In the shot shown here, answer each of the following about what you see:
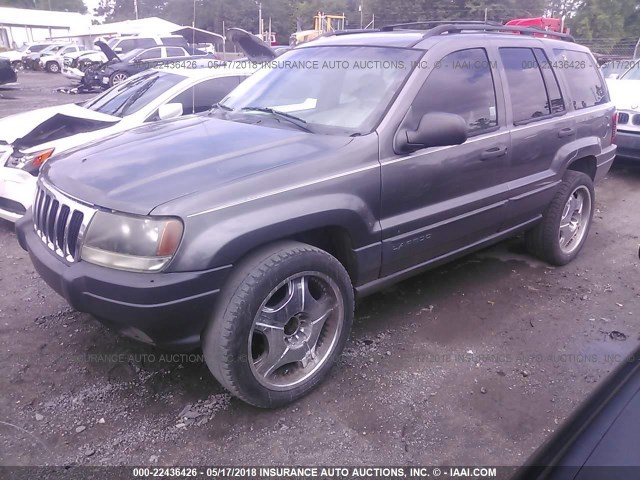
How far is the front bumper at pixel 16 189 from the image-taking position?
15.9 ft

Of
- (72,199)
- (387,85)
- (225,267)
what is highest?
(387,85)

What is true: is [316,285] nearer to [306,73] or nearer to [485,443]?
[485,443]

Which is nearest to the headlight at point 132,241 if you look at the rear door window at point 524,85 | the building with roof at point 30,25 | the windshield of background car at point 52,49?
the rear door window at point 524,85

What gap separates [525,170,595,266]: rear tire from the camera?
439cm

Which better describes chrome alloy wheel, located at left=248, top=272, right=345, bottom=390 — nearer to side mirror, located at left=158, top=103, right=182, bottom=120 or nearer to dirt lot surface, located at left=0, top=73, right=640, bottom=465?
dirt lot surface, located at left=0, top=73, right=640, bottom=465

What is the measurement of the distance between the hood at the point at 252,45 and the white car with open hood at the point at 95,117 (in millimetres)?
329

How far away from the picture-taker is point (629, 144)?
24.3ft

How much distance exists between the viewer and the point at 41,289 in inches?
160

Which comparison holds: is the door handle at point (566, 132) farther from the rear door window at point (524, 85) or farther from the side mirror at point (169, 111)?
the side mirror at point (169, 111)

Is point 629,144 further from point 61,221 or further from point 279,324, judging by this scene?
point 61,221

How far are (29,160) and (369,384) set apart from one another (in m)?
3.93

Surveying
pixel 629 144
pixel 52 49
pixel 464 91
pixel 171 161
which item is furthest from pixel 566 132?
pixel 52 49

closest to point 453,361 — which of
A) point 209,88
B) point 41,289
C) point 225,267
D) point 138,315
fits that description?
point 225,267

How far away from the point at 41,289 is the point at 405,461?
10.1 feet
